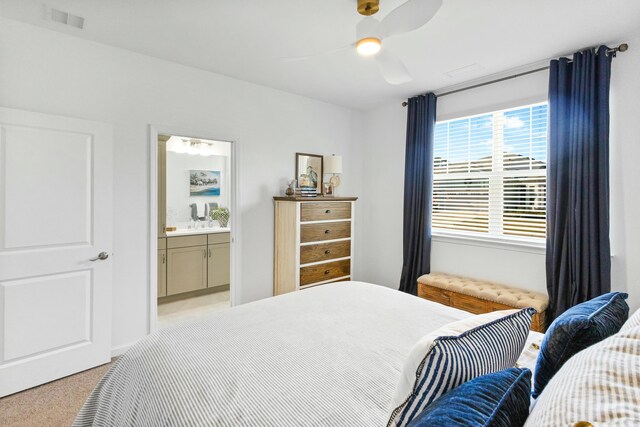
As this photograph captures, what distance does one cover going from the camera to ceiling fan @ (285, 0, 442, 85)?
1.65 meters

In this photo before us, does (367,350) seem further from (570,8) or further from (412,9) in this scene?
(570,8)

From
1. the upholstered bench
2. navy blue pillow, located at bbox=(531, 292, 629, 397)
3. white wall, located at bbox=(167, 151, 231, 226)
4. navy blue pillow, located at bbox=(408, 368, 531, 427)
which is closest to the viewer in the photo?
navy blue pillow, located at bbox=(408, 368, 531, 427)

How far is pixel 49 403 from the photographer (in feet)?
7.03

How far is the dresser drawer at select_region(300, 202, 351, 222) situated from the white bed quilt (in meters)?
1.64

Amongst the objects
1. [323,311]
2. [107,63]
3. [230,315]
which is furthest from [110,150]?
[323,311]

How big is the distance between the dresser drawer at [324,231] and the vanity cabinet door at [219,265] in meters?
1.54

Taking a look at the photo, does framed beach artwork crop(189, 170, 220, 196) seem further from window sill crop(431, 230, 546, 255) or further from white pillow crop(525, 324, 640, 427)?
white pillow crop(525, 324, 640, 427)

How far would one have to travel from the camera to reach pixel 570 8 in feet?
6.95

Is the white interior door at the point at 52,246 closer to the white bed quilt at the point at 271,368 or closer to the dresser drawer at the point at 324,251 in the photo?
the white bed quilt at the point at 271,368

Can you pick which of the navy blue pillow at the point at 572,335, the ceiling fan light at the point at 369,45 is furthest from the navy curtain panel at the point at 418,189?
the navy blue pillow at the point at 572,335

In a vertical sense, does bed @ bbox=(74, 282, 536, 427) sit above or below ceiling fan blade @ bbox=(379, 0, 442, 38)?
below

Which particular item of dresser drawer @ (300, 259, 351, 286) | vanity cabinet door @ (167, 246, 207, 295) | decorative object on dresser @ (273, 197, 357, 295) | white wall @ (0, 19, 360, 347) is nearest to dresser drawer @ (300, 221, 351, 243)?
decorative object on dresser @ (273, 197, 357, 295)

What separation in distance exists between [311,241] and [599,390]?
3045 mm

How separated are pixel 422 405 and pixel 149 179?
2.89 meters
